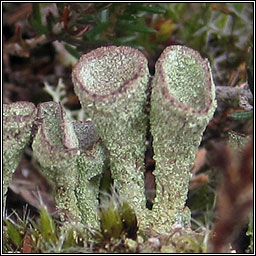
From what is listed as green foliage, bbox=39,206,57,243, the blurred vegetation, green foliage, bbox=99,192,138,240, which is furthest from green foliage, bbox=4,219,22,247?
the blurred vegetation

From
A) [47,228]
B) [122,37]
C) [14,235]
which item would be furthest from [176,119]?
[122,37]

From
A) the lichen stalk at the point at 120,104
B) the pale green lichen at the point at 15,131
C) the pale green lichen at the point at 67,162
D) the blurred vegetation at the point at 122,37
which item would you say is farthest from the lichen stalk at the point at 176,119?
the blurred vegetation at the point at 122,37

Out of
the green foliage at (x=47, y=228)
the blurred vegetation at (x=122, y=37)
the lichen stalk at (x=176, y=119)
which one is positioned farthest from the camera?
the blurred vegetation at (x=122, y=37)

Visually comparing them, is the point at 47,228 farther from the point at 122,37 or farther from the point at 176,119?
the point at 122,37

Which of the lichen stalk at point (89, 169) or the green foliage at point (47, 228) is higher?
the lichen stalk at point (89, 169)

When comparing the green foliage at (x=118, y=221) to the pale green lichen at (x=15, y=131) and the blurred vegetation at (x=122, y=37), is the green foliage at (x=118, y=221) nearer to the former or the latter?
the pale green lichen at (x=15, y=131)

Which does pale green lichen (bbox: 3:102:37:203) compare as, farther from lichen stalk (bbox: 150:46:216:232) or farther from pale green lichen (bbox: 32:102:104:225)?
lichen stalk (bbox: 150:46:216:232)
